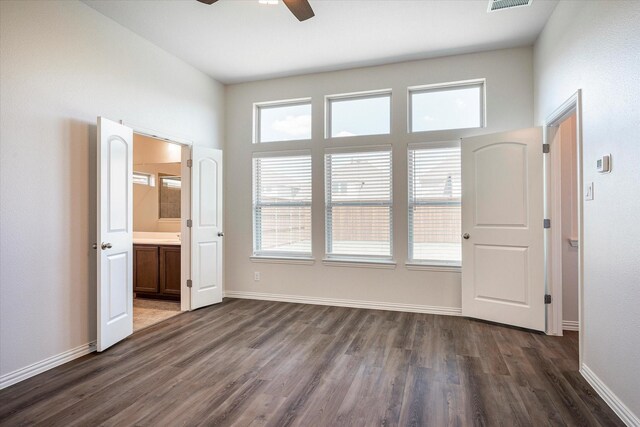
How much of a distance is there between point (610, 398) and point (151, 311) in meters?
4.47

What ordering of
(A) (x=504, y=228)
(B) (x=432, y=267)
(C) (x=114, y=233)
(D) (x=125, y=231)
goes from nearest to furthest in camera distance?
(C) (x=114, y=233) < (D) (x=125, y=231) < (A) (x=504, y=228) < (B) (x=432, y=267)

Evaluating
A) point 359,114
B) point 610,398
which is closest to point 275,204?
point 359,114

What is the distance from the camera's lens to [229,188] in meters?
4.98

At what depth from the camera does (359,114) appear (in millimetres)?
4516

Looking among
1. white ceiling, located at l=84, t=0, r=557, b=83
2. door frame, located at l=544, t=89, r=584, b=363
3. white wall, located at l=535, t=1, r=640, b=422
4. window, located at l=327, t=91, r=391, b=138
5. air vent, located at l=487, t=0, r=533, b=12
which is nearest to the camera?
white wall, located at l=535, t=1, r=640, b=422

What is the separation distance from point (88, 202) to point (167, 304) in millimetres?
2040

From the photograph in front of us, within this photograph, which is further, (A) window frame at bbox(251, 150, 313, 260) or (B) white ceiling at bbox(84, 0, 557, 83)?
(A) window frame at bbox(251, 150, 313, 260)

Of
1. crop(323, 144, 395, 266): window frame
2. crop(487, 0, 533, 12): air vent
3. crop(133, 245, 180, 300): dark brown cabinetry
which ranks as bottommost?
crop(133, 245, 180, 300): dark brown cabinetry

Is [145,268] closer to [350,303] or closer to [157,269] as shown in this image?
[157,269]

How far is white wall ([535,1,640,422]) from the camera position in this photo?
191 centimetres

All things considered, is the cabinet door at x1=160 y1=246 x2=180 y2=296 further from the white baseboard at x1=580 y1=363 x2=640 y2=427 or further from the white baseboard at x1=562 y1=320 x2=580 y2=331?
the white baseboard at x1=562 y1=320 x2=580 y2=331

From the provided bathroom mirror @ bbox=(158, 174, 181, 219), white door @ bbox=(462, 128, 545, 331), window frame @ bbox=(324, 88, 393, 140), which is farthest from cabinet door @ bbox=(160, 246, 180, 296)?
white door @ bbox=(462, 128, 545, 331)

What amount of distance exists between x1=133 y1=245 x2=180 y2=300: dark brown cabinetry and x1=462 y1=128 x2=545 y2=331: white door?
3691mm

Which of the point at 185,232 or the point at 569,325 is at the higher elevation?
the point at 185,232
